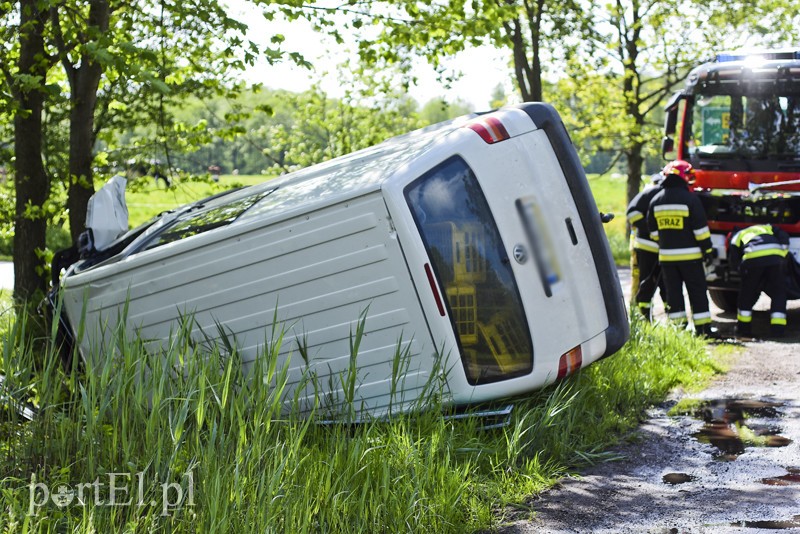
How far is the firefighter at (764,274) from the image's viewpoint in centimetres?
1050

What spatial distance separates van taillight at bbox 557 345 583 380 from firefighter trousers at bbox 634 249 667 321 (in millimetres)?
5231

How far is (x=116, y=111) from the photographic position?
11.7 meters

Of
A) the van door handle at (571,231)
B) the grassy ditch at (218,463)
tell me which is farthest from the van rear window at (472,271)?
the van door handle at (571,231)

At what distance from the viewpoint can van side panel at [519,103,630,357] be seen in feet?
20.4

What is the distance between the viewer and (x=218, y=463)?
4.18 m

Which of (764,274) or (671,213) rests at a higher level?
(671,213)

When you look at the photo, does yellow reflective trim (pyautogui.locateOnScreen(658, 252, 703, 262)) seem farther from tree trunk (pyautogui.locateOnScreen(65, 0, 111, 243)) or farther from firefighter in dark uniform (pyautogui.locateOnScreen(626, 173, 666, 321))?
tree trunk (pyautogui.locateOnScreen(65, 0, 111, 243))

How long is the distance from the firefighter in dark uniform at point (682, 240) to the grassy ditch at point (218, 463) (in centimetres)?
510

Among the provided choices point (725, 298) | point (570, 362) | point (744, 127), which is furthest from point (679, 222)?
point (570, 362)

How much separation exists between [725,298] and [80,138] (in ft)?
25.7

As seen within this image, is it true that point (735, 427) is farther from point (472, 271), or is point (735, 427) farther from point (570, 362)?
point (472, 271)

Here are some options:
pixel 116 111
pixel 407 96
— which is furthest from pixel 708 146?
pixel 407 96

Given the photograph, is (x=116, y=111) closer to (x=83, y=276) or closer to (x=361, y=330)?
(x=83, y=276)

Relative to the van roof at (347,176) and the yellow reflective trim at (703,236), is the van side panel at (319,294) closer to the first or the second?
the van roof at (347,176)
